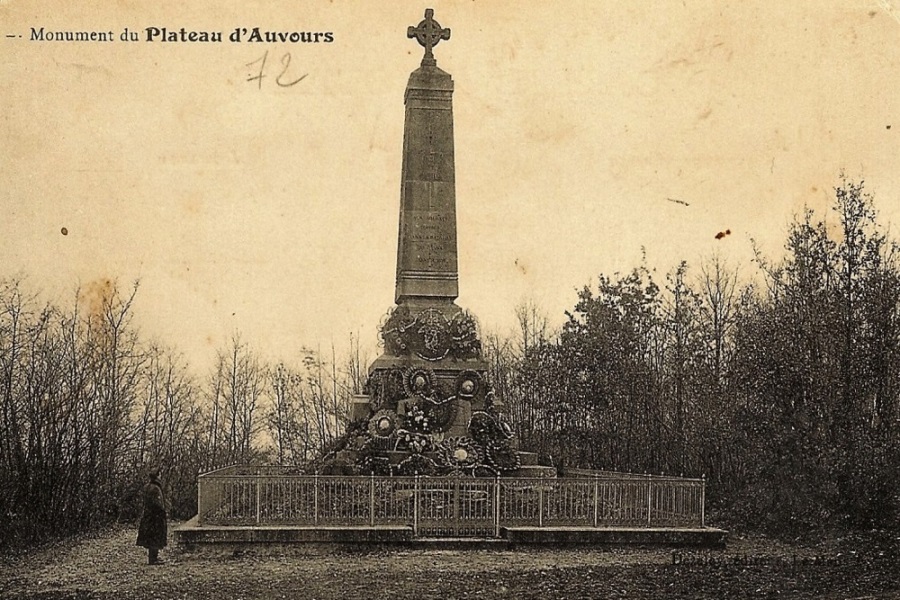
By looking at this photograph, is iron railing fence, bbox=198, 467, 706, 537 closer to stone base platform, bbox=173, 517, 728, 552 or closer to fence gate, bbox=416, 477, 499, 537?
fence gate, bbox=416, 477, 499, 537

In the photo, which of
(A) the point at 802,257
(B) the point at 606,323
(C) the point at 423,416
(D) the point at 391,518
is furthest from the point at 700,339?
(D) the point at 391,518

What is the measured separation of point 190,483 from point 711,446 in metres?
11.6

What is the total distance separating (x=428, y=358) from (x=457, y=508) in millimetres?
5328

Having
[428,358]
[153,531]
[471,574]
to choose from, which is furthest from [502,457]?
[153,531]

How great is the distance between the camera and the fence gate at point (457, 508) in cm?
1515

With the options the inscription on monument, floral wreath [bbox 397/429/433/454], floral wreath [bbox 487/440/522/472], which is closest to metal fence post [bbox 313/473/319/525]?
floral wreath [bbox 397/429/433/454]

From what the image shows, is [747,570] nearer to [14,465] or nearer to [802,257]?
[802,257]

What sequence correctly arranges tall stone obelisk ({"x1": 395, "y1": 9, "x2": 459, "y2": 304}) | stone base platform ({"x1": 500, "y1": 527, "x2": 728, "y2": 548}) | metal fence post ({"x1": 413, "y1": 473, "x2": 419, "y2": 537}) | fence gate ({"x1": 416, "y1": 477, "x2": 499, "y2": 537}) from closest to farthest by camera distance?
stone base platform ({"x1": 500, "y1": 527, "x2": 728, "y2": 548}) → metal fence post ({"x1": 413, "y1": 473, "x2": 419, "y2": 537}) → fence gate ({"x1": 416, "y1": 477, "x2": 499, "y2": 537}) → tall stone obelisk ({"x1": 395, "y1": 9, "x2": 459, "y2": 304})

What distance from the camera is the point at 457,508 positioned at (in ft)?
50.1

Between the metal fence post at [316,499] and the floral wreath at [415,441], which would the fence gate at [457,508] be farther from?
the floral wreath at [415,441]

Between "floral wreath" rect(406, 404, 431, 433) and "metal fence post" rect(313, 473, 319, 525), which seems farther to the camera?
"floral wreath" rect(406, 404, 431, 433)

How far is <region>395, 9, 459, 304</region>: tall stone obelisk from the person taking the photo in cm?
2111

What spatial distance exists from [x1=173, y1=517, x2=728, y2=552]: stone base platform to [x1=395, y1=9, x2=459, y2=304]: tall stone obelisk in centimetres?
711

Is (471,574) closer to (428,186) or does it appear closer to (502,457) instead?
(502,457)
